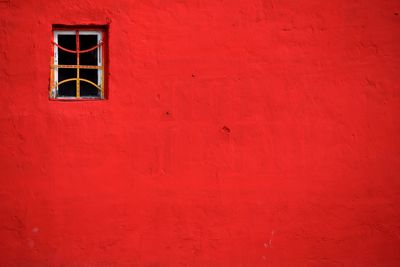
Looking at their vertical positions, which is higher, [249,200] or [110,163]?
[110,163]

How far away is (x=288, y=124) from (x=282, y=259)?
3.76 ft

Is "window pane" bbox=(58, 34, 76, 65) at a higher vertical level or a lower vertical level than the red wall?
higher

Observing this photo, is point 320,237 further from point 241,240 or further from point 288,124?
point 288,124

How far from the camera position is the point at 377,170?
3.59 meters

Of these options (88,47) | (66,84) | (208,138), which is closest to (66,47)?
(88,47)

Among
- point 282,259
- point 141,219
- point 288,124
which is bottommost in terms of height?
point 282,259

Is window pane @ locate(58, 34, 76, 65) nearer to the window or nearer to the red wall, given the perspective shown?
the window

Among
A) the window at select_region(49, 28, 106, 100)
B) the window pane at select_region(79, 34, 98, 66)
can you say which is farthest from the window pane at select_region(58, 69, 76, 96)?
the window pane at select_region(79, 34, 98, 66)

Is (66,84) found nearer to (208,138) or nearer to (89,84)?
(89,84)

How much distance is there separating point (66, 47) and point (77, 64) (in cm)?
19

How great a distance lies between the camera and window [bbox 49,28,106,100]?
3.55 m

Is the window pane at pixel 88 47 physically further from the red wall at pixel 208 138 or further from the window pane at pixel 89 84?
the red wall at pixel 208 138

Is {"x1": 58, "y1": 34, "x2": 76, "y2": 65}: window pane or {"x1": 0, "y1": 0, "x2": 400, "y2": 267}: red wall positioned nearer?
{"x1": 0, "y1": 0, "x2": 400, "y2": 267}: red wall

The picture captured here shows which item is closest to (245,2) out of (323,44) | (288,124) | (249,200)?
(323,44)
